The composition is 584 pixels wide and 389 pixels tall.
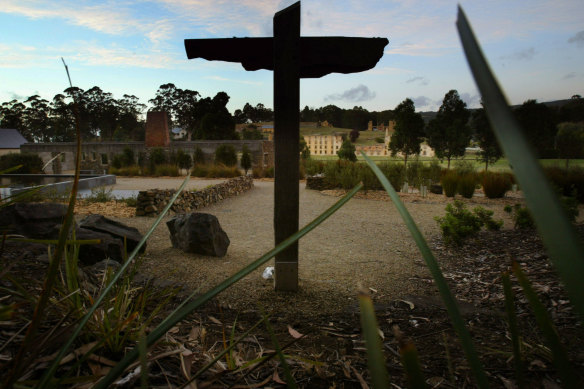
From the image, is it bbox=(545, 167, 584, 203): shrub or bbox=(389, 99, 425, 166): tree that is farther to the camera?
bbox=(389, 99, 425, 166): tree

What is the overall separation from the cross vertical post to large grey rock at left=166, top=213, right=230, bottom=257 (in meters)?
1.72

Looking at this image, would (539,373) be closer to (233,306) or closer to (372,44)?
(233,306)

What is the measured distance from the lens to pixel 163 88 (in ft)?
194

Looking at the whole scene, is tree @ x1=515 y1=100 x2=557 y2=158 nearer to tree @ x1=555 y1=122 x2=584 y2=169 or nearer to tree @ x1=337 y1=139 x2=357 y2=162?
tree @ x1=555 y1=122 x2=584 y2=169

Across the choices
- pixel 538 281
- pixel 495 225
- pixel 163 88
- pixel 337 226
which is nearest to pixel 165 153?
pixel 337 226

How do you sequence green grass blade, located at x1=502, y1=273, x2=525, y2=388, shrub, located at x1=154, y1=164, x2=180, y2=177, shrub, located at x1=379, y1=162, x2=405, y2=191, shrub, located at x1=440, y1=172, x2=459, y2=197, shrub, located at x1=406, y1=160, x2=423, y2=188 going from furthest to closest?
1. shrub, located at x1=154, y1=164, x2=180, y2=177
2. shrub, located at x1=379, y1=162, x2=405, y2=191
3. shrub, located at x1=406, y1=160, x2=423, y2=188
4. shrub, located at x1=440, y1=172, x2=459, y2=197
5. green grass blade, located at x1=502, y1=273, x2=525, y2=388

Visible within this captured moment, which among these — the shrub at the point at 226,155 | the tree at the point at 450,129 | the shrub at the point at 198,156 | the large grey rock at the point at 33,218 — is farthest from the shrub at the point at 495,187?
the shrub at the point at 198,156

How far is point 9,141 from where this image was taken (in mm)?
33750

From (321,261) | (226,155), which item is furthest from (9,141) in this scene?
(321,261)

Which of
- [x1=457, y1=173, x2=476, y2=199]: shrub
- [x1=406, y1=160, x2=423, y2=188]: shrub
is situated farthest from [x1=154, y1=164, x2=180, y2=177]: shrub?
[x1=457, y1=173, x2=476, y2=199]: shrub

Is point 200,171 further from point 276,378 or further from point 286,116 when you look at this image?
point 276,378

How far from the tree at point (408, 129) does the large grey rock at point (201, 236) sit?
2143 cm

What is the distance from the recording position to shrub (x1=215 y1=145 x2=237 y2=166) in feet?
68.8

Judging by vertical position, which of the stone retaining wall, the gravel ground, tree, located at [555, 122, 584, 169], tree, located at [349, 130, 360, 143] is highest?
tree, located at [349, 130, 360, 143]
